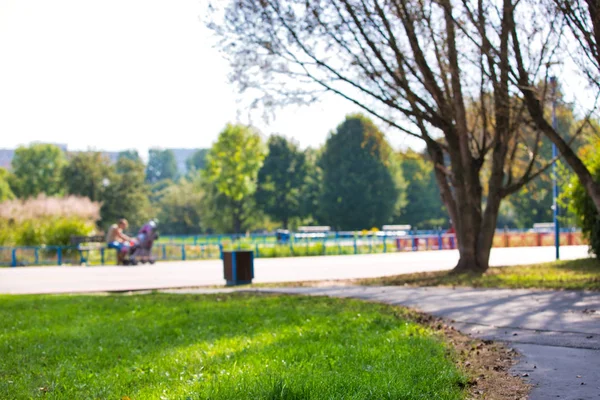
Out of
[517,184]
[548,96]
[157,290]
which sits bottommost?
[157,290]

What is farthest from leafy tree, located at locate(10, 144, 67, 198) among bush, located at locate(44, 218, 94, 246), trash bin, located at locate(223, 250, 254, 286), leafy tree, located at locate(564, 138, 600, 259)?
leafy tree, located at locate(564, 138, 600, 259)

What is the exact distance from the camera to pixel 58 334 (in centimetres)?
961

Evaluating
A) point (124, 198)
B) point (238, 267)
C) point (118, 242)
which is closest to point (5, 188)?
point (124, 198)

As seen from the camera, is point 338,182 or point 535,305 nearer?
point 535,305

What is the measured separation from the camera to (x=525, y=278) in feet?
53.9

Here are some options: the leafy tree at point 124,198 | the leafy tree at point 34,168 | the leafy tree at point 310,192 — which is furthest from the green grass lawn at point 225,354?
the leafy tree at point 34,168

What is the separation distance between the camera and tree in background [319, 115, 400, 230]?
78.1 m

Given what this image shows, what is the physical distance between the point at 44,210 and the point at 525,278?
104 feet

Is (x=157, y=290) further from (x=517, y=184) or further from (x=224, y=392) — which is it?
(x=224, y=392)

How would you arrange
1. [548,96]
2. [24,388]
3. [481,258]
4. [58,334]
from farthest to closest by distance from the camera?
[481,258], [548,96], [58,334], [24,388]

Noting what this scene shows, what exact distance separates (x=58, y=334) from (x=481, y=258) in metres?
12.0

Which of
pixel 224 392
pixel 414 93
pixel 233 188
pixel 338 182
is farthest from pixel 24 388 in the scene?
pixel 338 182

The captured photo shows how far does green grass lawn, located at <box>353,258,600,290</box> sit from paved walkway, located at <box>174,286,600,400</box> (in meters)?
0.97

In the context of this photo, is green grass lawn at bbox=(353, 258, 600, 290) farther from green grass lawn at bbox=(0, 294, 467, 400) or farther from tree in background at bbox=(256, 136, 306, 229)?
→ tree in background at bbox=(256, 136, 306, 229)
